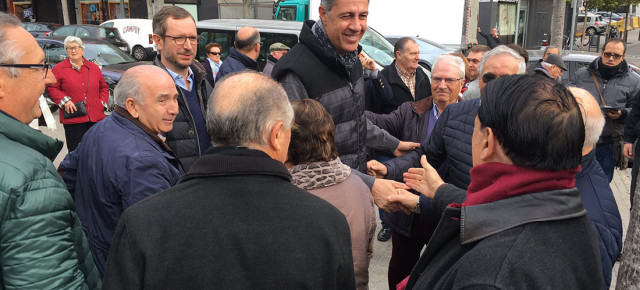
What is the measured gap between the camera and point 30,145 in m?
1.71

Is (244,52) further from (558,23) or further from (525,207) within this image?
(558,23)

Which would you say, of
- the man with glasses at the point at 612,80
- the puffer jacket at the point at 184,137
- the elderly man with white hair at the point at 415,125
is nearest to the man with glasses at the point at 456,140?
the elderly man with white hair at the point at 415,125

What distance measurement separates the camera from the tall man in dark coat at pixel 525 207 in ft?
4.05

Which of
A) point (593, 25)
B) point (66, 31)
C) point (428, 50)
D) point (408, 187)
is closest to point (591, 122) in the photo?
point (408, 187)

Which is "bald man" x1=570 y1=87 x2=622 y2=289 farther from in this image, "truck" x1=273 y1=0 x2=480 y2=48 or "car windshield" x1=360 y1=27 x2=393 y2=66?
"truck" x1=273 y1=0 x2=480 y2=48

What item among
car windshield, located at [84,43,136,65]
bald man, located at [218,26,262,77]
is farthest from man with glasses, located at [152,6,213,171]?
car windshield, located at [84,43,136,65]

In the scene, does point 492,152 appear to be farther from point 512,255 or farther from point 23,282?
point 23,282

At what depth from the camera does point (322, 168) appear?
86.3 inches

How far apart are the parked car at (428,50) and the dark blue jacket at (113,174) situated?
39.9ft

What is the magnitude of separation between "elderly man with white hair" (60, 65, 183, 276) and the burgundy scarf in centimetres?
148

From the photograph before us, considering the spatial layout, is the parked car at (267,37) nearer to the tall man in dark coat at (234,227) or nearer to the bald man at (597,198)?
the bald man at (597,198)

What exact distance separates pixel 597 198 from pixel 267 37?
9.80m

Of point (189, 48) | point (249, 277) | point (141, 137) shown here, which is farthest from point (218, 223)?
point (189, 48)

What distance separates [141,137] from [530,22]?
93.9ft
